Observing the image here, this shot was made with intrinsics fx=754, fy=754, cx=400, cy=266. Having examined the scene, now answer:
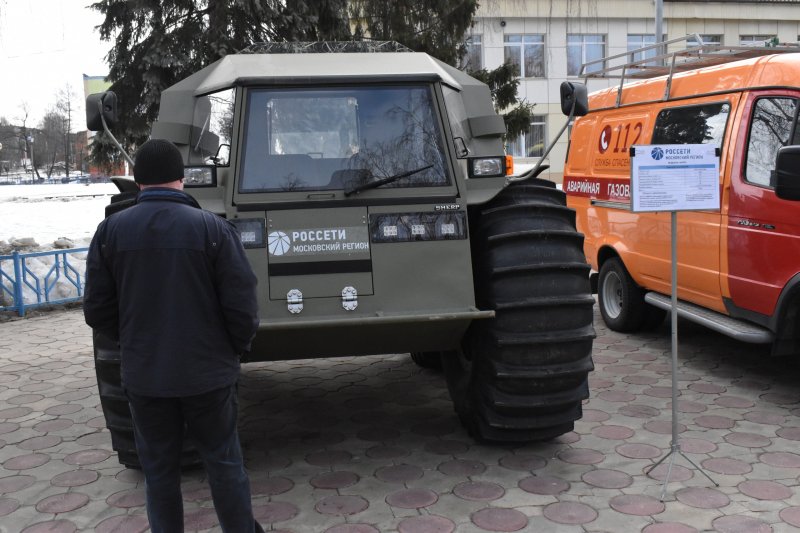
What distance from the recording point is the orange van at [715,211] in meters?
5.40

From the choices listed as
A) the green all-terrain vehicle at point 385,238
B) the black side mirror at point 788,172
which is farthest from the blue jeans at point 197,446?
the black side mirror at point 788,172

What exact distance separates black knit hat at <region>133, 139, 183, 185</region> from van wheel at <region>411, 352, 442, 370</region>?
12.1 feet

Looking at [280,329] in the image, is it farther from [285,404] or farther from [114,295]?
[285,404]

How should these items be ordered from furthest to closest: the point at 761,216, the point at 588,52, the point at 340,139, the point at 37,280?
1. the point at 588,52
2. the point at 37,280
3. the point at 761,216
4. the point at 340,139

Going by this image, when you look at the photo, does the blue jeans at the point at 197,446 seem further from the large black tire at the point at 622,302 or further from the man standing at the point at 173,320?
the large black tire at the point at 622,302

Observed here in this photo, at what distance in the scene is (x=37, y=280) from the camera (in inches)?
380

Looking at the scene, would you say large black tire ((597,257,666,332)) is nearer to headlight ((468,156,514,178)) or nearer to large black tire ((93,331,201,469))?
headlight ((468,156,514,178))

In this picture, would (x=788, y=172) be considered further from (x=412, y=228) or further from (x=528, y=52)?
(x=528, y=52)

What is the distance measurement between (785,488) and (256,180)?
3263 millimetres

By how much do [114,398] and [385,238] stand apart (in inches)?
67.9

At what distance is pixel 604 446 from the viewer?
4664 millimetres

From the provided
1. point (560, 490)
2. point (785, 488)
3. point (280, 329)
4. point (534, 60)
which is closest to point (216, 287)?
point (280, 329)

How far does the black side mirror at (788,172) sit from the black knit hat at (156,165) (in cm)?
359

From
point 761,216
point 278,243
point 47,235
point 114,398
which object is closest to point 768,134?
point 761,216
